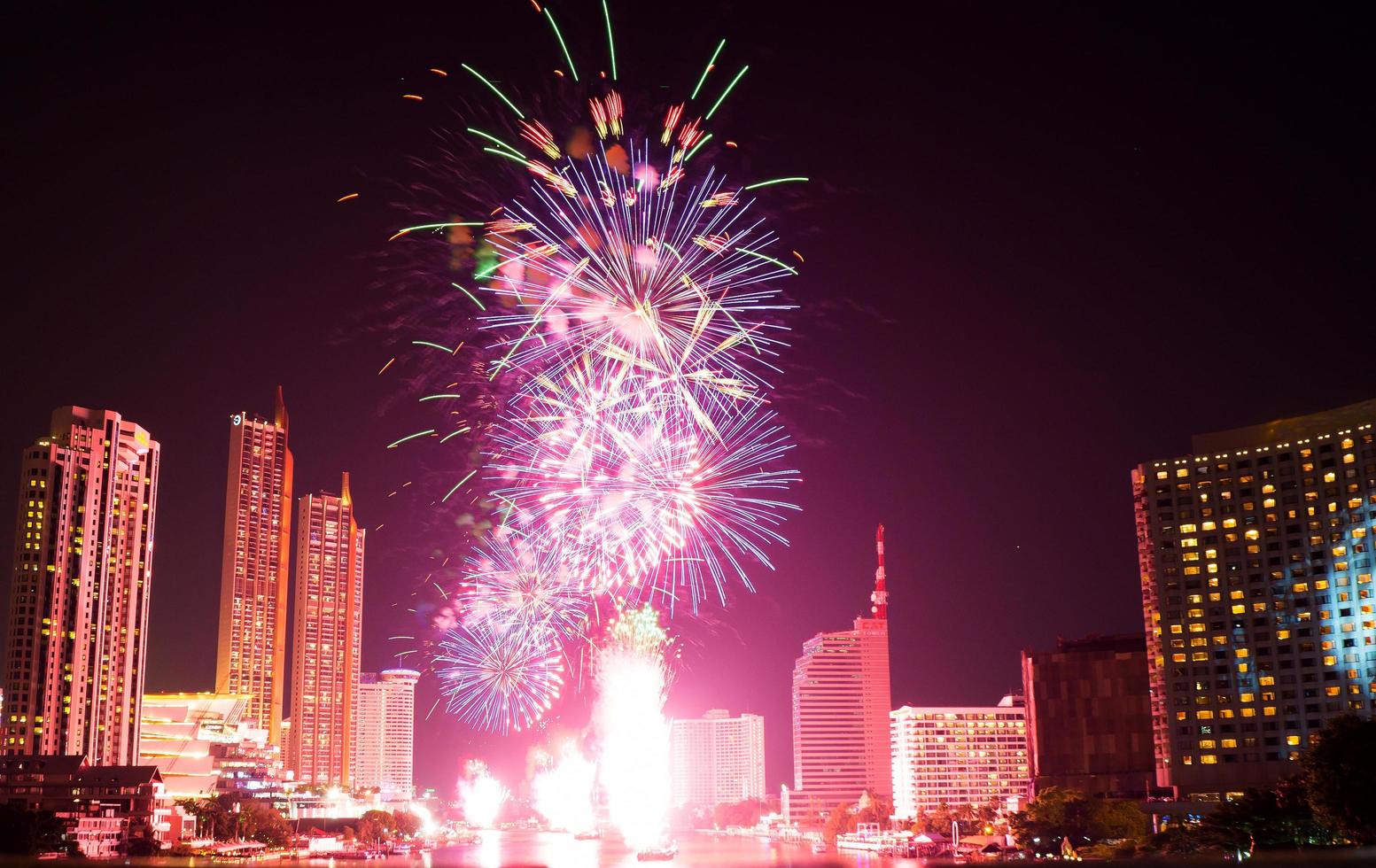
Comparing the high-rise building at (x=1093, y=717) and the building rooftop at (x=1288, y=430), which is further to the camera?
the high-rise building at (x=1093, y=717)

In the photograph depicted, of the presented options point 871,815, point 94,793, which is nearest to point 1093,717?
point 871,815

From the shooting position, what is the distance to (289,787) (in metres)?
186

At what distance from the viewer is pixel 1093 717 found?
458 ft

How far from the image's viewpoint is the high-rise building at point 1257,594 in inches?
4188

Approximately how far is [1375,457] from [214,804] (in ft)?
371

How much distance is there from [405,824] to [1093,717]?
297 feet

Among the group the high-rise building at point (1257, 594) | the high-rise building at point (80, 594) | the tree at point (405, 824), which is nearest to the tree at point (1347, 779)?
the high-rise building at point (1257, 594)

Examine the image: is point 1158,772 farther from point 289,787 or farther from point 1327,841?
point 289,787

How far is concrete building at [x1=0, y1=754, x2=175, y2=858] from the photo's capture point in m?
110

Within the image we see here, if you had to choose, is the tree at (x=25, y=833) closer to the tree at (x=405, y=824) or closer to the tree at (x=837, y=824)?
the tree at (x=405, y=824)

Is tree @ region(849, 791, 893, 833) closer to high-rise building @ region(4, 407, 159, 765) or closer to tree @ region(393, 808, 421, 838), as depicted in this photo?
tree @ region(393, 808, 421, 838)

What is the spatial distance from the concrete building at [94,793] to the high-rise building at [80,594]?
5564 millimetres

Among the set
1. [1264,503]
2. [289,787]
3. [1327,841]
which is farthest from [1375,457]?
[289,787]

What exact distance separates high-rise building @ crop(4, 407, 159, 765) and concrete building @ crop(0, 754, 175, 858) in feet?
18.3
